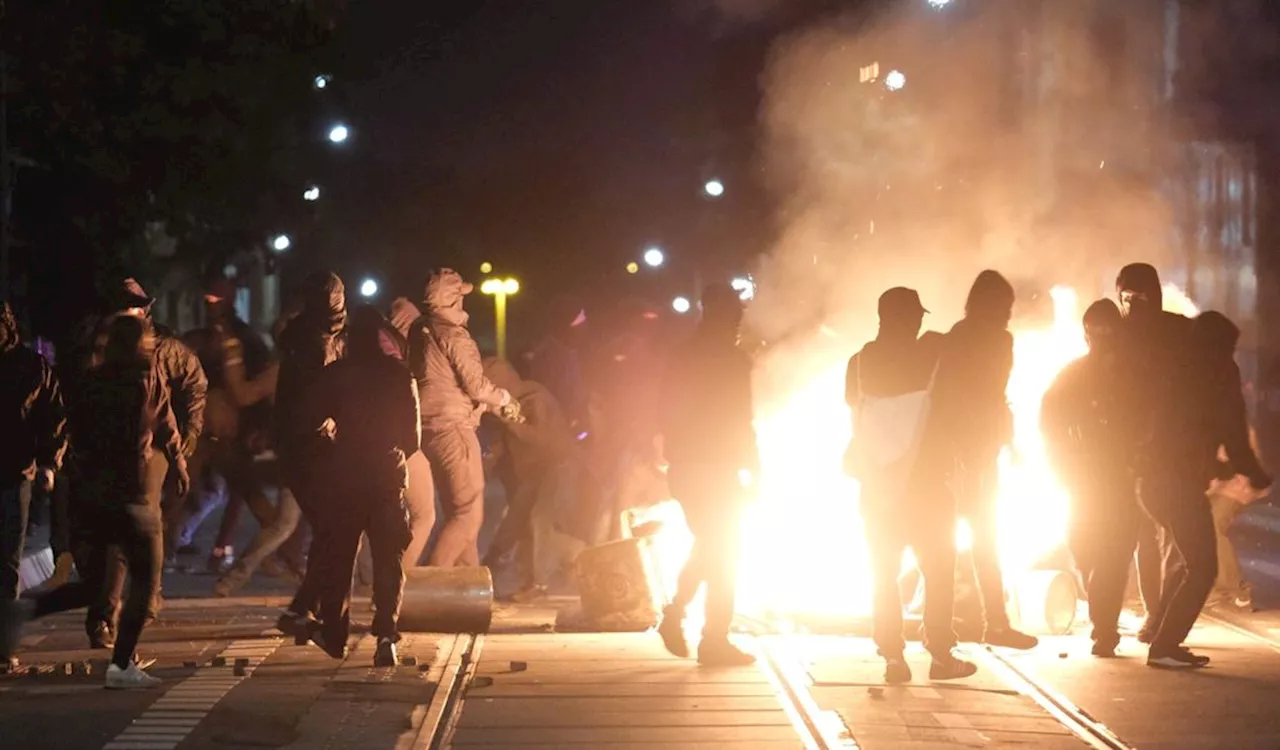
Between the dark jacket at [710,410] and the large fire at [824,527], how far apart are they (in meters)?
0.87

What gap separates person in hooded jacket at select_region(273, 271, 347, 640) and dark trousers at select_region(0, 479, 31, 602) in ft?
4.80

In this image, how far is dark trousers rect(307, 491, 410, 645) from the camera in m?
9.05

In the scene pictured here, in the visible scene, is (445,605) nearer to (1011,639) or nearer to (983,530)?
(983,530)

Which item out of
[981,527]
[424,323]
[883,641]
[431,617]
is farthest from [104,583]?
[981,527]

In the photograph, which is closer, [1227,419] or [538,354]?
[1227,419]

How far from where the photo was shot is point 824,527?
10969 mm

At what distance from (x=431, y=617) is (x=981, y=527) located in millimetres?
2963

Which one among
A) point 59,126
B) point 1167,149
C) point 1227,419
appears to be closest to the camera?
point 1227,419

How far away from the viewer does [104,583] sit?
9.55m

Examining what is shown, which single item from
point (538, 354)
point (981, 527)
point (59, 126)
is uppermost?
point (59, 126)

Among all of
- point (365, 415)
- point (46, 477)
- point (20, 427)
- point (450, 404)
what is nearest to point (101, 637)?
point (46, 477)

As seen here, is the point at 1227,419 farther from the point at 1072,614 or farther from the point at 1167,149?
the point at 1167,149

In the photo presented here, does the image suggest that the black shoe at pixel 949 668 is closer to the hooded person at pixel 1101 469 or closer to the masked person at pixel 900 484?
the masked person at pixel 900 484

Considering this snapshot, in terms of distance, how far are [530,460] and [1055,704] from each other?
5438 mm
